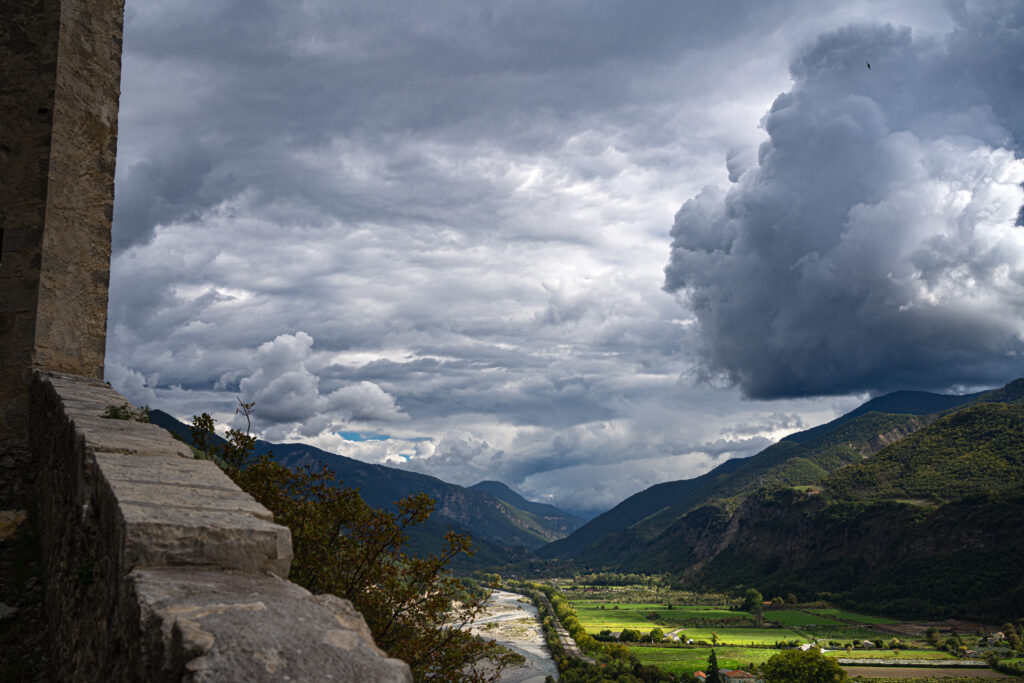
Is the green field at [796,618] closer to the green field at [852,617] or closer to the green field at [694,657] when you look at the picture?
the green field at [852,617]

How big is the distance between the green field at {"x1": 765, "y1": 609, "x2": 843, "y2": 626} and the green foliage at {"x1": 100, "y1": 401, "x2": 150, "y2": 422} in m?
161

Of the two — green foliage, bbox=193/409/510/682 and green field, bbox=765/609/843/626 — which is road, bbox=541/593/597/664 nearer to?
green field, bbox=765/609/843/626

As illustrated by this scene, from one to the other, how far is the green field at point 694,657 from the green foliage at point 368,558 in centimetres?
10962

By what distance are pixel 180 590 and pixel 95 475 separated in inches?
85.9

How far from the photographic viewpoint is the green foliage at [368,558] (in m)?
7.73

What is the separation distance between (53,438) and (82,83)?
24.4 ft

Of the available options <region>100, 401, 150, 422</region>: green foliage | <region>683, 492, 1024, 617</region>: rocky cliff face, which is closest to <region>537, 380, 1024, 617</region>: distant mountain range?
<region>683, 492, 1024, 617</region>: rocky cliff face

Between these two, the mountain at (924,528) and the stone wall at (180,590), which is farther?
the mountain at (924,528)

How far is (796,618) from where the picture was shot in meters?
152

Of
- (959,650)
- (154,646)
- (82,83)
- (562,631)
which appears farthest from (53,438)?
(562,631)

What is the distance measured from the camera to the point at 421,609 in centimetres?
828

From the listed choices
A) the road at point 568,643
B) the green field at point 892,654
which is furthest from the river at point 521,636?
the green field at point 892,654

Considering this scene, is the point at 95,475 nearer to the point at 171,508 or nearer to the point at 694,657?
the point at 171,508

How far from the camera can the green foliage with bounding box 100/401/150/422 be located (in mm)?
7770
